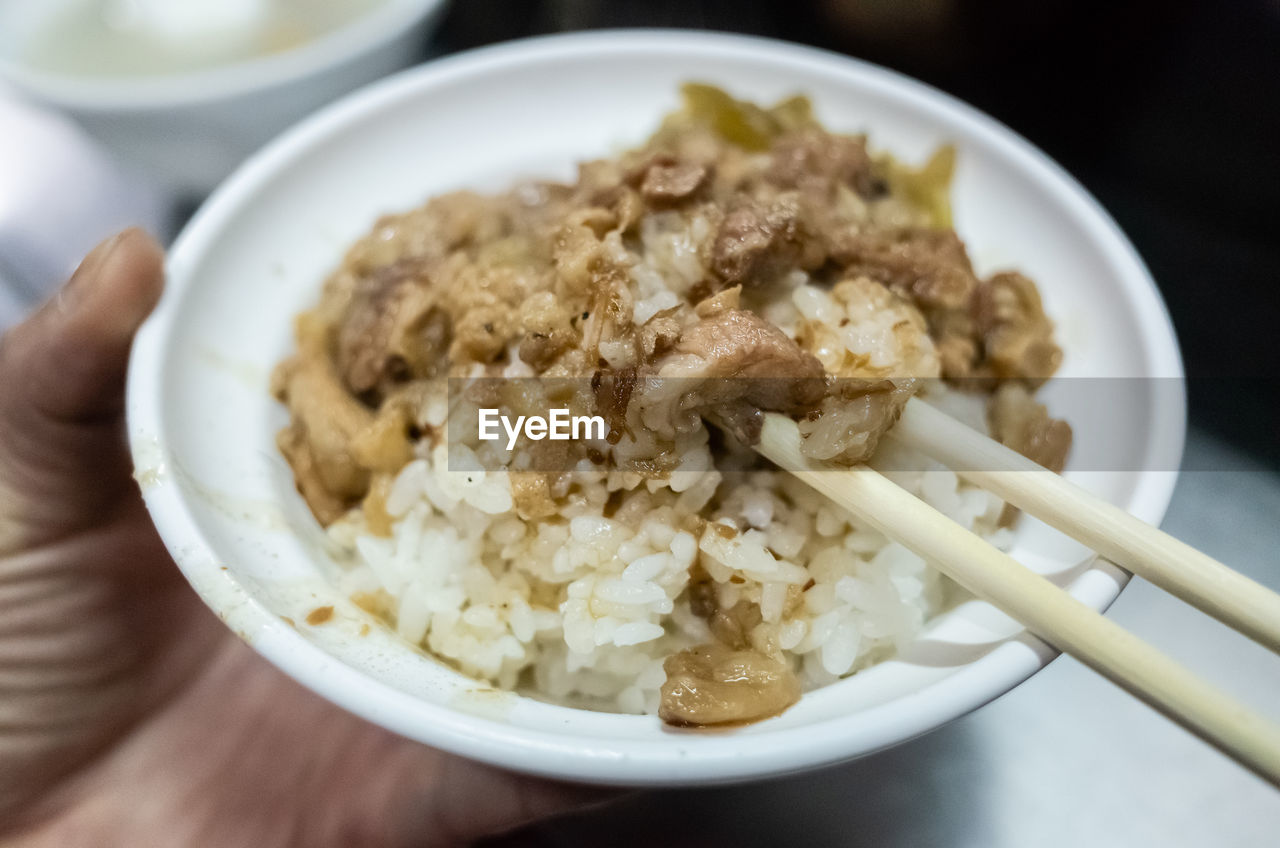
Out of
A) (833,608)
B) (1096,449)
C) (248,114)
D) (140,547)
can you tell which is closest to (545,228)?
(833,608)

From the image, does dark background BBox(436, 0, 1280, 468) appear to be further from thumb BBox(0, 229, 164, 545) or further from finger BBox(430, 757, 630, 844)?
thumb BBox(0, 229, 164, 545)

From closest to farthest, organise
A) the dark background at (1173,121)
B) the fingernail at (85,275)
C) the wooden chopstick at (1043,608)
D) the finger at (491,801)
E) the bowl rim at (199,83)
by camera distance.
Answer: the wooden chopstick at (1043,608) → the finger at (491,801) → the fingernail at (85,275) → the dark background at (1173,121) → the bowl rim at (199,83)

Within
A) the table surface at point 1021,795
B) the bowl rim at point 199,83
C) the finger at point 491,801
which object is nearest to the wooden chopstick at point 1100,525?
the table surface at point 1021,795

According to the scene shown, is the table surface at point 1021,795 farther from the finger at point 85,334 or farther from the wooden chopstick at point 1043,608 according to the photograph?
the finger at point 85,334

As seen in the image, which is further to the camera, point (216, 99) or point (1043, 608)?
point (216, 99)

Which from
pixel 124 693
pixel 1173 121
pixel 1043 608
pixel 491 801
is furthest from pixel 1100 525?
pixel 124 693

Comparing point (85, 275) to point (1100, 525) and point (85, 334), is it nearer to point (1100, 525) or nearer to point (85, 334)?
point (85, 334)
